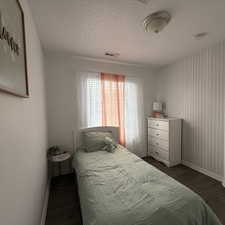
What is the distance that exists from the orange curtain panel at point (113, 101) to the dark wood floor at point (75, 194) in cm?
137

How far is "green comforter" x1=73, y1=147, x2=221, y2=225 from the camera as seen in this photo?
977 millimetres

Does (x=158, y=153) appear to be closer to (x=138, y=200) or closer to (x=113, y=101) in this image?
(x=113, y=101)

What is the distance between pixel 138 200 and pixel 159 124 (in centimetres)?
216

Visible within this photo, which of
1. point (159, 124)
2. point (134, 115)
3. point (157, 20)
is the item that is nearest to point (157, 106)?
point (159, 124)

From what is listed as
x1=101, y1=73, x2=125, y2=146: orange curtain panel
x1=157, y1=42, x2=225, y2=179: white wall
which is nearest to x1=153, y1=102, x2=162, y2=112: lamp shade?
x1=157, y1=42, x2=225, y2=179: white wall

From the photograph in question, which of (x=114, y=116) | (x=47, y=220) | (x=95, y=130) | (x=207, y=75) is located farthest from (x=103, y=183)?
(x=207, y=75)

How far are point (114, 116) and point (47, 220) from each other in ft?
6.95

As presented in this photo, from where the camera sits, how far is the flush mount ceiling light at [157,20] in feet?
4.81

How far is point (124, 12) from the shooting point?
4.74 feet

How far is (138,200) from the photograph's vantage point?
3.71ft

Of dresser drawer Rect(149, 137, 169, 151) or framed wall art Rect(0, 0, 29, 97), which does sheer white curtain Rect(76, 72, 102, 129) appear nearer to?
dresser drawer Rect(149, 137, 169, 151)

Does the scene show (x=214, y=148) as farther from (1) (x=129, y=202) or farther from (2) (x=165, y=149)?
(1) (x=129, y=202)

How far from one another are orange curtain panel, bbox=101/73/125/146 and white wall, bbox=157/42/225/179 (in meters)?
1.31

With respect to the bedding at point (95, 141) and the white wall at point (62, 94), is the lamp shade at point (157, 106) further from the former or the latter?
the white wall at point (62, 94)
